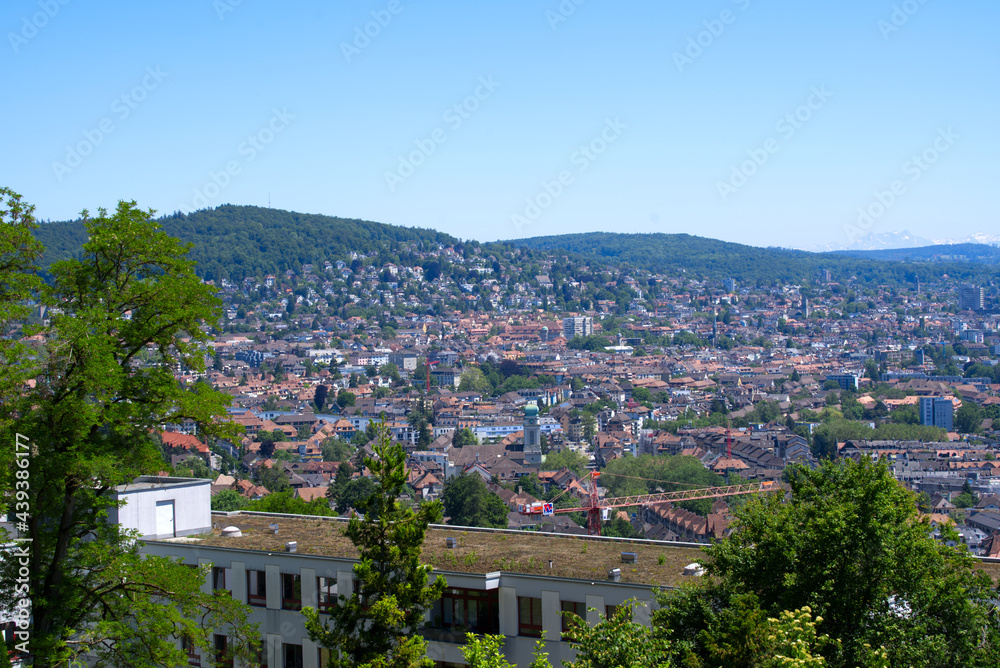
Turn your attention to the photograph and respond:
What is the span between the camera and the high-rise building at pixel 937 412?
9662 centimetres

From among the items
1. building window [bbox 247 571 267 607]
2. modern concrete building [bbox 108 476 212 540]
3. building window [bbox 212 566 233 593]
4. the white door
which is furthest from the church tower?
building window [bbox 247 571 267 607]

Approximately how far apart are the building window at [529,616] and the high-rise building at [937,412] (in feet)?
310

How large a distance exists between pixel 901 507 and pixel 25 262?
24.6 ft

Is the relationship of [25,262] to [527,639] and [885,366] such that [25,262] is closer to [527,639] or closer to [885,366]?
[527,639]

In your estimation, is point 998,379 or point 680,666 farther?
point 998,379

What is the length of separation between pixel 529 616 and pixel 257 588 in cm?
360

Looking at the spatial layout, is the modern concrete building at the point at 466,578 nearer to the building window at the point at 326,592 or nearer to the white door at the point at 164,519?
the building window at the point at 326,592

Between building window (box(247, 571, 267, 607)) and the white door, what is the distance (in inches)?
72.2

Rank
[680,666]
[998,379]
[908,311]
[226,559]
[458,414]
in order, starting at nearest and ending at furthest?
[680,666] < [226,559] < [458,414] < [998,379] < [908,311]

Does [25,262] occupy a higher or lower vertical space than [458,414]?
higher

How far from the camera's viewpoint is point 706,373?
14100 cm

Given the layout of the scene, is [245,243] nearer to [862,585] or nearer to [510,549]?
[510,549]

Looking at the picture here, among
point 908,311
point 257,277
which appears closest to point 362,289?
point 257,277

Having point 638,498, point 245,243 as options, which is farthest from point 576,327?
point 638,498
